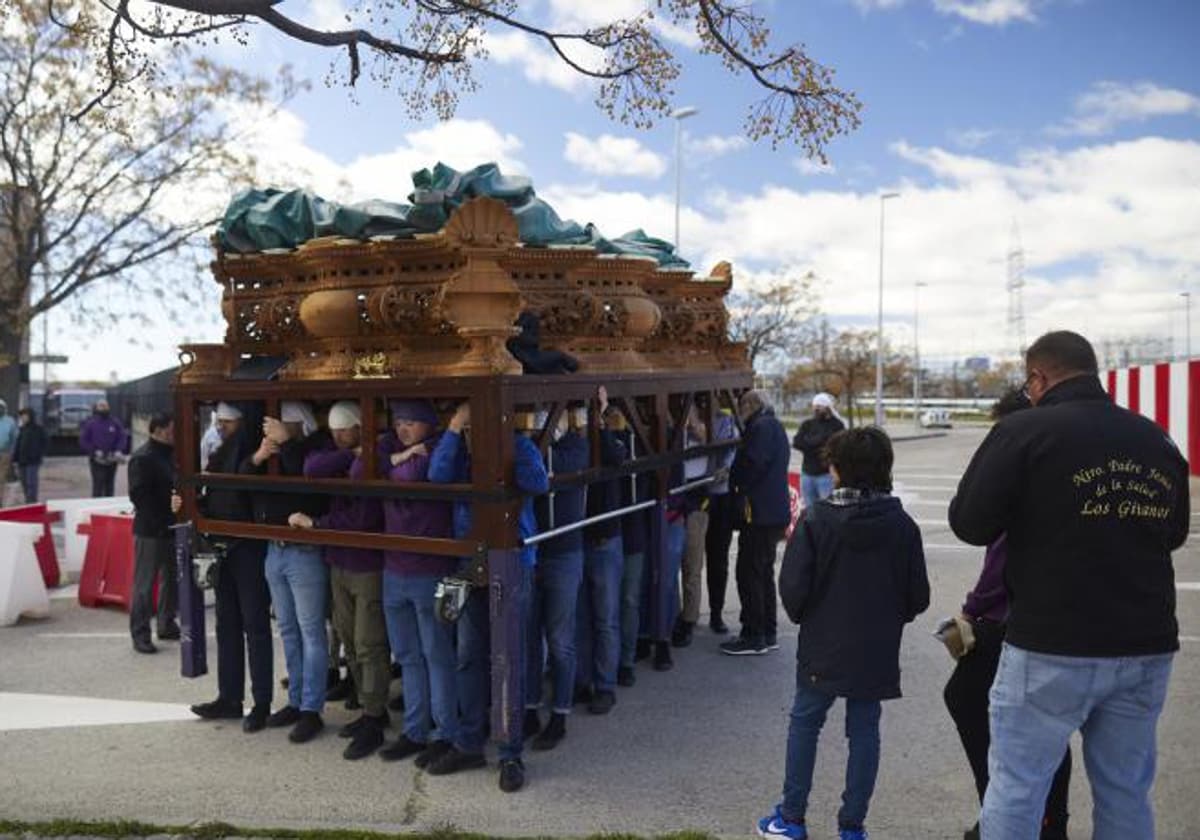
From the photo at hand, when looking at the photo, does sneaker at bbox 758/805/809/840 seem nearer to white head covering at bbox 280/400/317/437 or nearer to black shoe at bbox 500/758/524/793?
black shoe at bbox 500/758/524/793

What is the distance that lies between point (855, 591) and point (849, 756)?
63 centimetres

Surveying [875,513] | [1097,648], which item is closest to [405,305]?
[875,513]

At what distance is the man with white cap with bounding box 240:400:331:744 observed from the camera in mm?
5098

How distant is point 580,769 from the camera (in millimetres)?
4660

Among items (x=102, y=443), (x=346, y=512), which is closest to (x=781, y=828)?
(x=346, y=512)

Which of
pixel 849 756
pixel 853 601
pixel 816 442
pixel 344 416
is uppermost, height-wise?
pixel 344 416

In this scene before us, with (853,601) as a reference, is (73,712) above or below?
below

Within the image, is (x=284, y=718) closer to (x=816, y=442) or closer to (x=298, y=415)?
(x=298, y=415)

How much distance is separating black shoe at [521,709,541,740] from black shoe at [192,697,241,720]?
165 cm

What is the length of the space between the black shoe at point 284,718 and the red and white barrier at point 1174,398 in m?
13.3

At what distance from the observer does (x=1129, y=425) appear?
288 centimetres

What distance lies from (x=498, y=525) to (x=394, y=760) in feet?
4.47

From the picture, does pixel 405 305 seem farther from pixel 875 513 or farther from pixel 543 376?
pixel 875 513

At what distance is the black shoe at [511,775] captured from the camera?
4.41m
